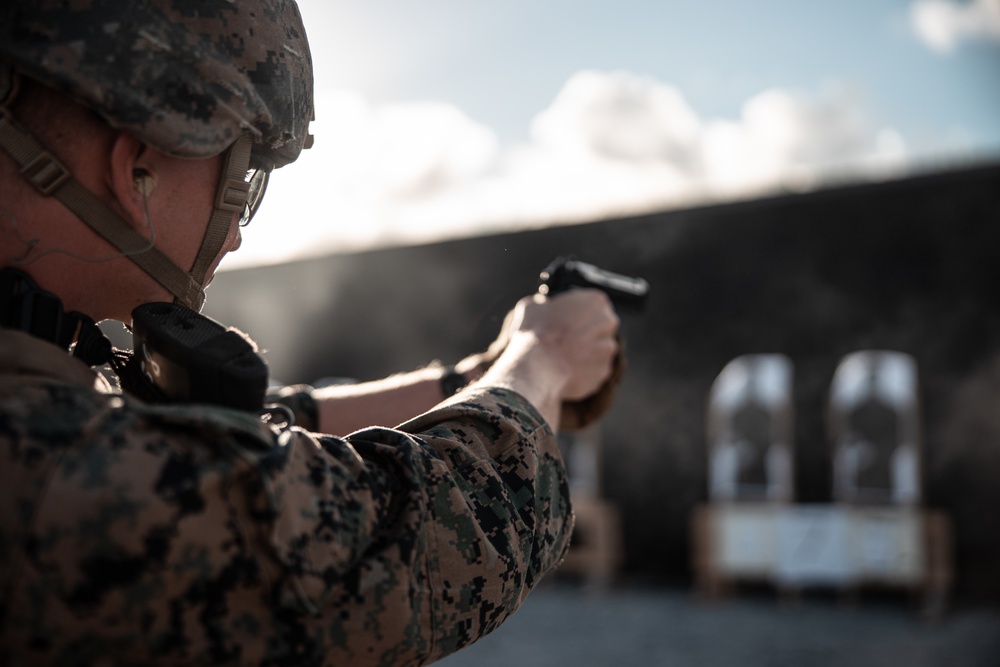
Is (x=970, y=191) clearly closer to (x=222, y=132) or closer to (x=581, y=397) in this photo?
(x=581, y=397)

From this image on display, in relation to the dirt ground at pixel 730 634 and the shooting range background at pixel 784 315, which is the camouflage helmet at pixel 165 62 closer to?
the dirt ground at pixel 730 634

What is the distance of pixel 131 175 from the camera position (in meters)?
0.87

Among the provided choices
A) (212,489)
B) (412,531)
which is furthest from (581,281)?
(212,489)

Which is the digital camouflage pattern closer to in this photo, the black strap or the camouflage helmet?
the black strap

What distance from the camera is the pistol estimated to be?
1501mm

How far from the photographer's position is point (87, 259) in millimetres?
876

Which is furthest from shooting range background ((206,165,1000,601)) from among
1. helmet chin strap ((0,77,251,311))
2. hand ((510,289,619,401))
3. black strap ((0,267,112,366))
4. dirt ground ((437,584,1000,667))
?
black strap ((0,267,112,366))

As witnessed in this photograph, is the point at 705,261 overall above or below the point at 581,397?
above

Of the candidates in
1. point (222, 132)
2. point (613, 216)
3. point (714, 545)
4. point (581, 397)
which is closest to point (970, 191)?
point (613, 216)

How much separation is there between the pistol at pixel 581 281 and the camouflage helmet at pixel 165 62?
25.1 inches

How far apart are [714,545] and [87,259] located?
26.7ft

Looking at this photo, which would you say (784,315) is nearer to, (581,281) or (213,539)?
(581,281)

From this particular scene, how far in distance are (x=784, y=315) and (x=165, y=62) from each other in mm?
8098

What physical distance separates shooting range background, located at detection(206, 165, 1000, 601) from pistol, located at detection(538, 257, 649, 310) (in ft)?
21.1
